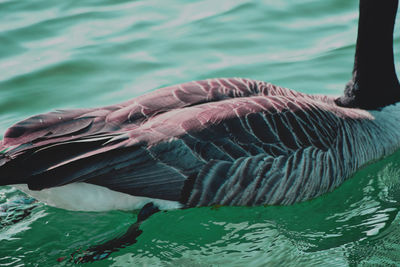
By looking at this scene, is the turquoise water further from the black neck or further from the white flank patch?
the black neck

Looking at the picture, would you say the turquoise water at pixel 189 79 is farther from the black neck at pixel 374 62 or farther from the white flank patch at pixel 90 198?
the black neck at pixel 374 62

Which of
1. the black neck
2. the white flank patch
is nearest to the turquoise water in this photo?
the white flank patch

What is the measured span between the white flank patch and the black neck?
8.84 ft

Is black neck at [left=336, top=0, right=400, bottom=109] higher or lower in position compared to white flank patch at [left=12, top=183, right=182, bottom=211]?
higher

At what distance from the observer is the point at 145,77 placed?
340 inches

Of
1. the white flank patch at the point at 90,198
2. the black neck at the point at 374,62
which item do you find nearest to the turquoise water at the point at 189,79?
the white flank patch at the point at 90,198

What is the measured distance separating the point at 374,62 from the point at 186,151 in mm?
2748

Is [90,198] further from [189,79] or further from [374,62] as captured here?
[189,79]

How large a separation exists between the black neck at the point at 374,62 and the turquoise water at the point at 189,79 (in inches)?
27.8

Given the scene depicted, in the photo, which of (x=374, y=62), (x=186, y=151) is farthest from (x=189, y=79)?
(x=186, y=151)

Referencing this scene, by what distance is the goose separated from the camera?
4.99 m

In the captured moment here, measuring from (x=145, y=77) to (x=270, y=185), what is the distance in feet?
12.3

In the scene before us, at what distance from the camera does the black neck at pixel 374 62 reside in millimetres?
6512

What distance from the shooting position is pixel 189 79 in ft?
28.1
